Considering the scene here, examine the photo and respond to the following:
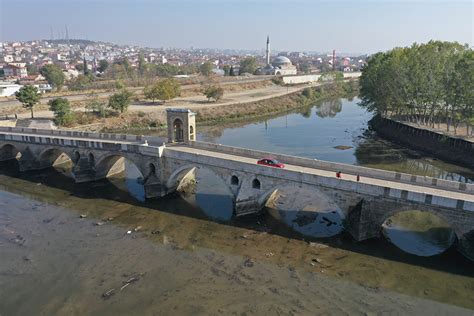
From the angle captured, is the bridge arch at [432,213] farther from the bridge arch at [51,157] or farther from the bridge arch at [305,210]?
the bridge arch at [51,157]

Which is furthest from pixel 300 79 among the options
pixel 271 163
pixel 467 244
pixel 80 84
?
pixel 467 244

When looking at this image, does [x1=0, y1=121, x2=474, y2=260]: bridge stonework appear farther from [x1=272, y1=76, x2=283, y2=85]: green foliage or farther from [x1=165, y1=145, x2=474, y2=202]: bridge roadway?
[x1=272, y1=76, x2=283, y2=85]: green foliage

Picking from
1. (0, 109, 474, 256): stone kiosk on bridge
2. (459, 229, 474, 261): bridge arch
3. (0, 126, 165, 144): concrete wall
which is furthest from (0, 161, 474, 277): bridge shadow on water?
(0, 126, 165, 144): concrete wall

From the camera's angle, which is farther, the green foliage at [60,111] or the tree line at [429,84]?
the green foliage at [60,111]

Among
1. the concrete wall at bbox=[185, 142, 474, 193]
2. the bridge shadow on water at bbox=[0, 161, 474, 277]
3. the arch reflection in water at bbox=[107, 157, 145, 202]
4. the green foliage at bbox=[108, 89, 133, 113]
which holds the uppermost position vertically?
the green foliage at bbox=[108, 89, 133, 113]

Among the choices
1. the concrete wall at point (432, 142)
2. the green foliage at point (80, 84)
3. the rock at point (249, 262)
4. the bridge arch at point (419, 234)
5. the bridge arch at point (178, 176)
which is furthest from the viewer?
the green foliage at point (80, 84)

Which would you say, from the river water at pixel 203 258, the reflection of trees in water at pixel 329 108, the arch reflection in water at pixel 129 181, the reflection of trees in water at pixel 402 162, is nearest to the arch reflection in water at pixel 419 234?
the river water at pixel 203 258

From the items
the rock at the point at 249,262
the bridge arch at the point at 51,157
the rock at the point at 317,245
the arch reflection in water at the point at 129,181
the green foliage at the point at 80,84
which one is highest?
the green foliage at the point at 80,84
